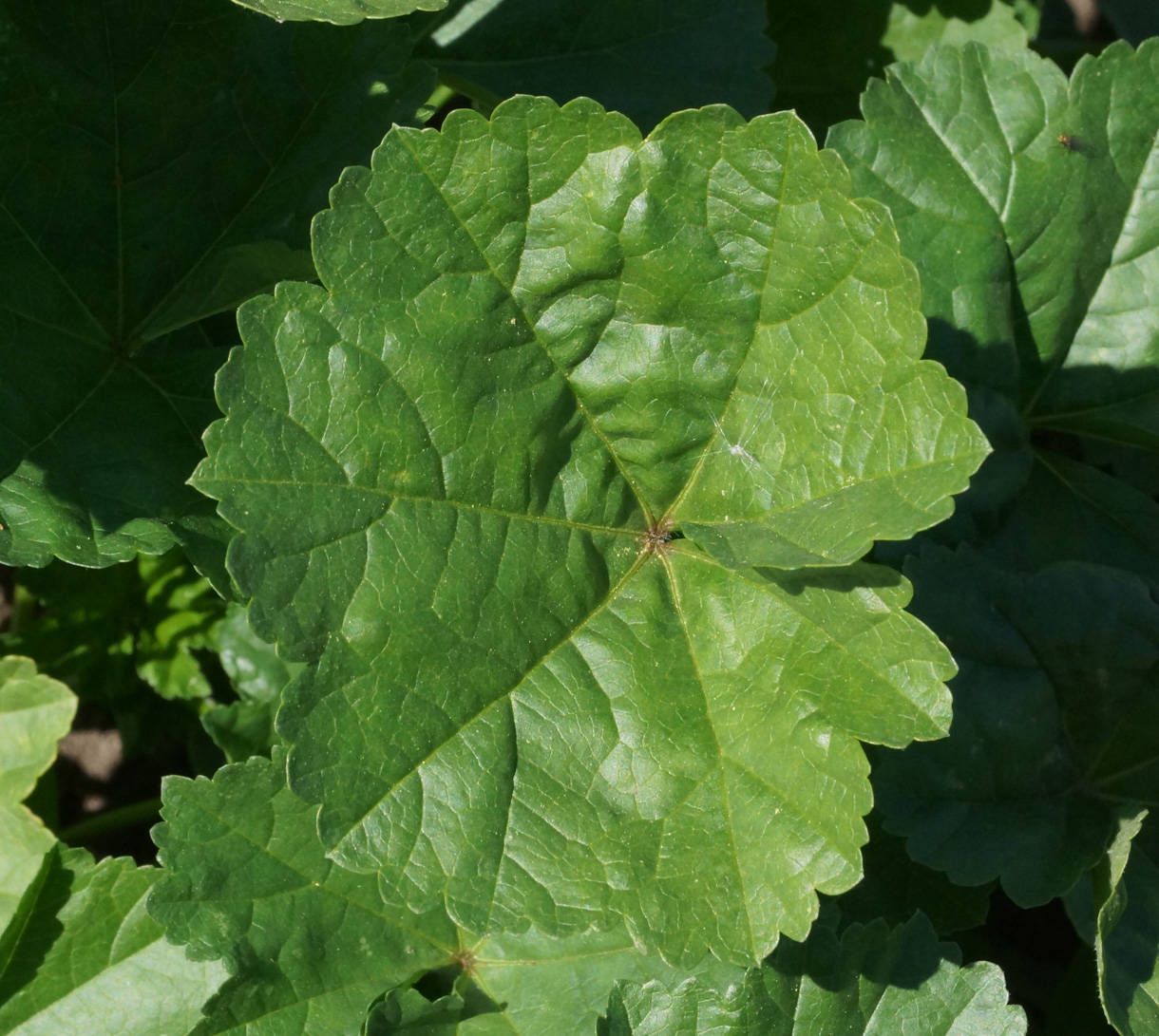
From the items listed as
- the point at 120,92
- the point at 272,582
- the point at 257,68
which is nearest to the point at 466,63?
the point at 257,68

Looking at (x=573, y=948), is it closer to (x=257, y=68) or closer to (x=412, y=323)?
(x=412, y=323)

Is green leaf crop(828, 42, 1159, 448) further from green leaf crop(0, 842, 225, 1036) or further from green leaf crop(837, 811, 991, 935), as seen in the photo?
green leaf crop(0, 842, 225, 1036)

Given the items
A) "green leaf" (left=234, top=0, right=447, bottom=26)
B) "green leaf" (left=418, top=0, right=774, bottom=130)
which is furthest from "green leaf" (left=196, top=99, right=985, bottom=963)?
"green leaf" (left=418, top=0, right=774, bottom=130)

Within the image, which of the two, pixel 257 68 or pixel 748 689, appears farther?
pixel 257 68

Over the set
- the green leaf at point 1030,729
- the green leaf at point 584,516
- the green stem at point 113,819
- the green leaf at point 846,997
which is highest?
the green leaf at point 584,516

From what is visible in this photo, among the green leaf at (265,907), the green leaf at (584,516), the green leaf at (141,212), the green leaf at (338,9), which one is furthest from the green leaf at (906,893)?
the green leaf at (338,9)

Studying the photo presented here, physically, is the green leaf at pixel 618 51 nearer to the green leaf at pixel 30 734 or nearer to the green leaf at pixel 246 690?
the green leaf at pixel 246 690
